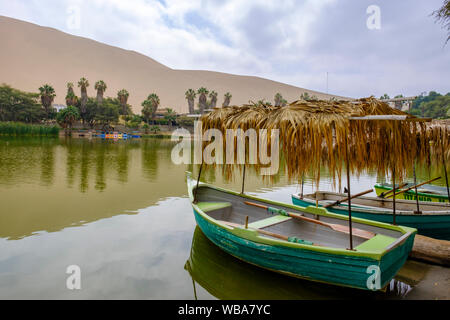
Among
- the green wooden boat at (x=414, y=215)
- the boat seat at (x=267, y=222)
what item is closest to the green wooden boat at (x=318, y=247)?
the boat seat at (x=267, y=222)

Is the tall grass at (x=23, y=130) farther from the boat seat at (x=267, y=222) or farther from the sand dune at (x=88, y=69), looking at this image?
the sand dune at (x=88, y=69)

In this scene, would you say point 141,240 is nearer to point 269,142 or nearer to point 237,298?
point 237,298

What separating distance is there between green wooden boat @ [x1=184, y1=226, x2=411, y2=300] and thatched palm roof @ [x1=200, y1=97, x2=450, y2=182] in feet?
5.95

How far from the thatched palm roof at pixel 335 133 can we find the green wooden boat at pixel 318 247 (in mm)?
1140

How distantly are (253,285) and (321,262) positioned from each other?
4.32ft

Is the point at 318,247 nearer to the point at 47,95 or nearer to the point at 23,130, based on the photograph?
the point at 23,130

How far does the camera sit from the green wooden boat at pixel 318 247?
368 centimetres

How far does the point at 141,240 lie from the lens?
6.42 m

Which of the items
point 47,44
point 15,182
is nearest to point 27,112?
point 15,182

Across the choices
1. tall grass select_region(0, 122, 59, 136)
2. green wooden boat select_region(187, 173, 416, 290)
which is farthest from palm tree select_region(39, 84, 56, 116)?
green wooden boat select_region(187, 173, 416, 290)

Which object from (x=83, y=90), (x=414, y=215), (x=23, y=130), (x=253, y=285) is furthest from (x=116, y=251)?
(x=83, y=90)

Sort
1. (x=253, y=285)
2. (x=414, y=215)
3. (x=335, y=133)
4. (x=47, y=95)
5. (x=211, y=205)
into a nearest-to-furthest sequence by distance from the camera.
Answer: (x=335, y=133) < (x=253, y=285) < (x=414, y=215) < (x=211, y=205) < (x=47, y=95)

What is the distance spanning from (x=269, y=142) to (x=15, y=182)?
38.4 ft

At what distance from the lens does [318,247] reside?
154 inches
